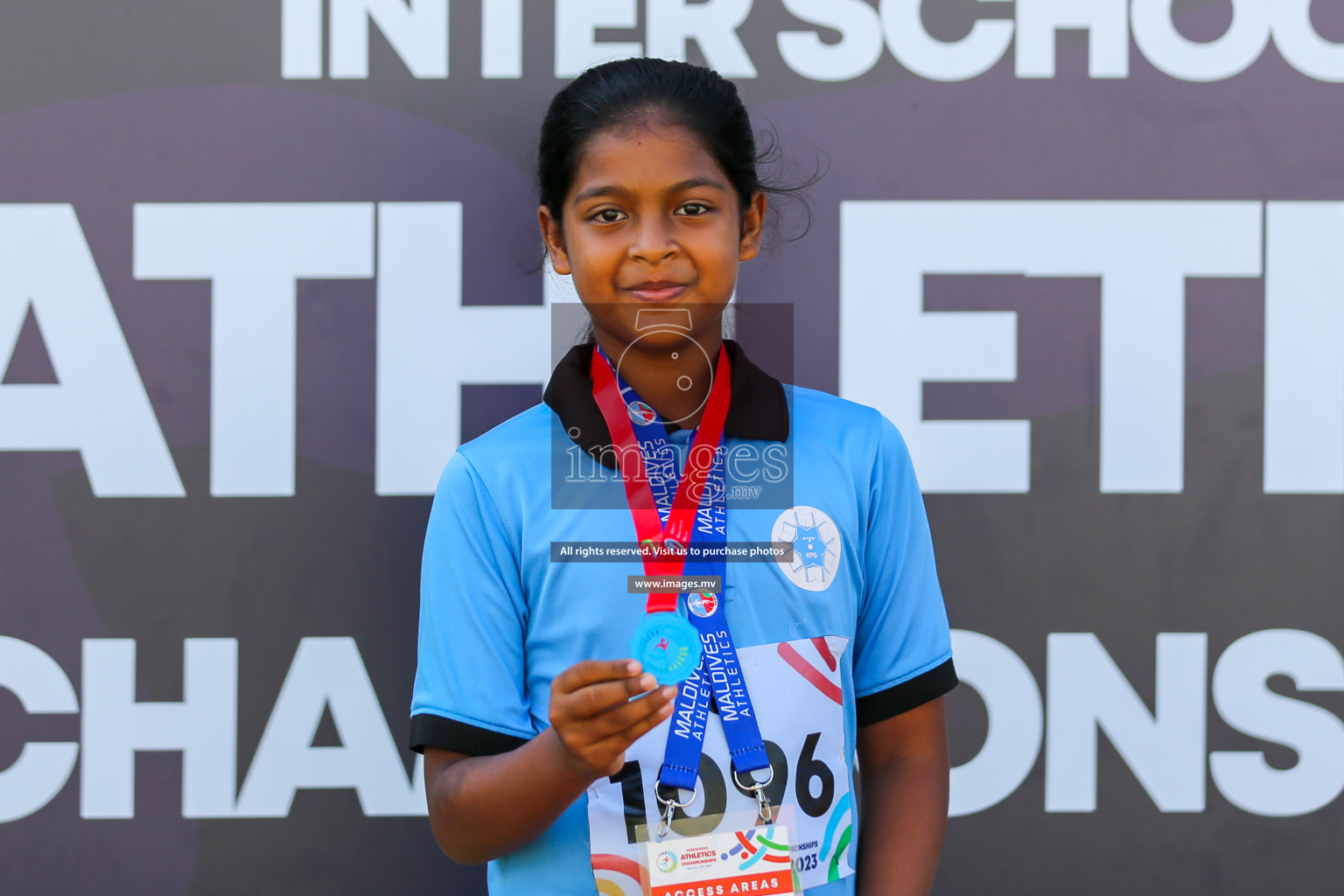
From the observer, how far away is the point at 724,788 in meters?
1.35

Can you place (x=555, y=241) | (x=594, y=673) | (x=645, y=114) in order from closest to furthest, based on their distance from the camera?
1. (x=594, y=673)
2. (x=645, y=114)
3. (x=555, y=241)

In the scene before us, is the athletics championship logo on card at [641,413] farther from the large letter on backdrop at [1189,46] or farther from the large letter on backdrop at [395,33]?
the large letter on backdrop at [1189,46]

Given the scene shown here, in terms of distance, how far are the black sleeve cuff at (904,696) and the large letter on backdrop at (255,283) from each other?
49.4 inches

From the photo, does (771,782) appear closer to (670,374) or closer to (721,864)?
(721,864)

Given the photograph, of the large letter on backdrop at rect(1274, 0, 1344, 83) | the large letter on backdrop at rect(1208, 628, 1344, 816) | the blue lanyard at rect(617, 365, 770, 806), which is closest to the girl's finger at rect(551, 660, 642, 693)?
the blue lanyard at rect(617, 365, 770, 806)

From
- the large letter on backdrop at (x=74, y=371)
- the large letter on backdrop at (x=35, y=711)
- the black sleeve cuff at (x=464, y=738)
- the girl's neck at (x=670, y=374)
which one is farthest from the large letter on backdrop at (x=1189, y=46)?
the large letter on backdrop at (x=35, y=711)

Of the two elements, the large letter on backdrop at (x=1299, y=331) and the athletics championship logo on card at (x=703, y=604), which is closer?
the athletics championship logo on card at (x=703, y=604)

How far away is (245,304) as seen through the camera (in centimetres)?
212

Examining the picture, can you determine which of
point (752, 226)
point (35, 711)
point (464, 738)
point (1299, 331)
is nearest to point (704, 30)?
point (752, 226)

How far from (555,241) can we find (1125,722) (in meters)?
1.51

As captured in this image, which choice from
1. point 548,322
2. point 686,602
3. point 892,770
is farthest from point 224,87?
point 892,770

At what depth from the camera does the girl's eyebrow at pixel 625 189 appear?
1432 millimetres

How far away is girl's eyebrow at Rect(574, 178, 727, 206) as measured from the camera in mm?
1432

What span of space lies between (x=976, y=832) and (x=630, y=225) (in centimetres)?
146
